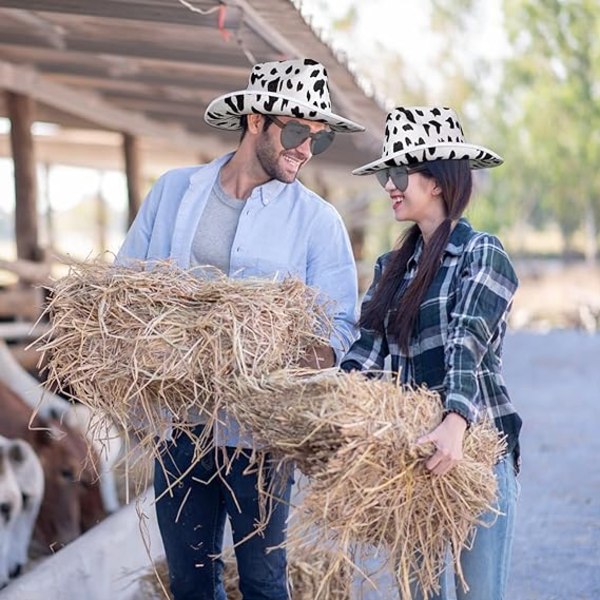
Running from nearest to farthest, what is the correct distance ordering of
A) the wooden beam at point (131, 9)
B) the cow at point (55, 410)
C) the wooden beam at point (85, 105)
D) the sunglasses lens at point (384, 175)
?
the sunglasses lens at point (384, 175) < the wooden beam at point (131, 9) < the cow at point (55, 410) < the wooden beam at point (85, 105)

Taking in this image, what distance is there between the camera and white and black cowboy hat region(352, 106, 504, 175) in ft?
11.6

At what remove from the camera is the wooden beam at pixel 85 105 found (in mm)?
9305

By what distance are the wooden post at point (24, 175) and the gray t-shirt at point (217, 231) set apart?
614cm

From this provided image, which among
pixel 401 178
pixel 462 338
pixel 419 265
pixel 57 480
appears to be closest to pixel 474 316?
pixel 462 338

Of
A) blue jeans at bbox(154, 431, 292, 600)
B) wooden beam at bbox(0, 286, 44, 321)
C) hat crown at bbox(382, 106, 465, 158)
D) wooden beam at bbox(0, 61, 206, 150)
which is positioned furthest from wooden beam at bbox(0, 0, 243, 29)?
wooden beam at bbox(0, 286, 44, 321)

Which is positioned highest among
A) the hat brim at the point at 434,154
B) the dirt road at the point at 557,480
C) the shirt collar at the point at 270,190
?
the hat brim at the point at 434,154

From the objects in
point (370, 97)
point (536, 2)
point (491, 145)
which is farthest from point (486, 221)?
point (370, 97)

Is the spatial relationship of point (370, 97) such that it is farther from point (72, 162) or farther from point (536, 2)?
point (536, 2)

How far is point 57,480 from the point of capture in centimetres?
731

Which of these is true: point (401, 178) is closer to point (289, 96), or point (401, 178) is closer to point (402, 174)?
point (402, 174)

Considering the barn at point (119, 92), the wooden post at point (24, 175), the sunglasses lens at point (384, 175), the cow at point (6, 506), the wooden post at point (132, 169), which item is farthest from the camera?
the wooden post at point (132, 169)

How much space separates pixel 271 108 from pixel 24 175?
654 centimetres

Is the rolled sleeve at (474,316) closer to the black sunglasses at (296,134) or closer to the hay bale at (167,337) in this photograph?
the hay bale at (167,337)

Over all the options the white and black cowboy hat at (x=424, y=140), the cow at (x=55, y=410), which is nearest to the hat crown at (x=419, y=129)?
the white and black cowboy hat at (x=424, y=140)
